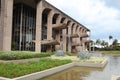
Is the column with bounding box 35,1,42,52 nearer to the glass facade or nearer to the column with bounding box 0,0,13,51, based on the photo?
the glass facade

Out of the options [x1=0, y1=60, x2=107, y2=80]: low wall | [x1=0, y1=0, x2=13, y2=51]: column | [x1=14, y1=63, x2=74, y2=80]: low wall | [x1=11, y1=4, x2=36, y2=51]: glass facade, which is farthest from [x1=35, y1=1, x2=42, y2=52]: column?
[x1=14, y1=63, x2=74, y2=80]: low wall

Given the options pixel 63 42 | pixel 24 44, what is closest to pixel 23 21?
pixel 24 44

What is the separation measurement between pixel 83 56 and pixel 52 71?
9.04m

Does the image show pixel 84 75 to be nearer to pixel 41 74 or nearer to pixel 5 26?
pixel 41 74

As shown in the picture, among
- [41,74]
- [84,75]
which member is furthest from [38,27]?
[41,74]

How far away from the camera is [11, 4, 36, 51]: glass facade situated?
116ft

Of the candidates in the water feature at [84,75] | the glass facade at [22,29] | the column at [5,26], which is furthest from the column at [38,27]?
the water feature at [84,75]

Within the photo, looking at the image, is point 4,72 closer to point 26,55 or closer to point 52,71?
point 52,71

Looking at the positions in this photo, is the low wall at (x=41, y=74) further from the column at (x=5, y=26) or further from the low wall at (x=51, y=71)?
the column at (x=5, y=26)

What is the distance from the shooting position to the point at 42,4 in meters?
36.2

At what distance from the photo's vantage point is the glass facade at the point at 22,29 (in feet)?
116

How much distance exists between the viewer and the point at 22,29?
3591 cm

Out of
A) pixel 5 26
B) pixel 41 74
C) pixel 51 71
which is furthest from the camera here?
pixel 5 26

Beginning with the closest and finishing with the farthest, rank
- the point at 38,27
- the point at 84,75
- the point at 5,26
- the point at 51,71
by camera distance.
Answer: the point at 84,75
the point at 51,71
the point at 5,26
the point at 38,27
